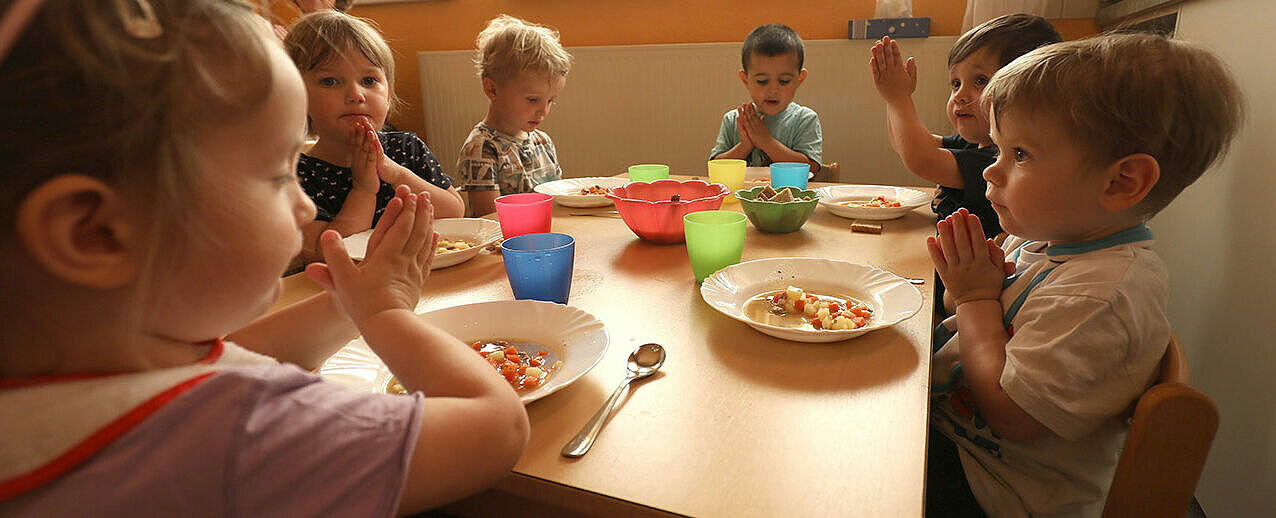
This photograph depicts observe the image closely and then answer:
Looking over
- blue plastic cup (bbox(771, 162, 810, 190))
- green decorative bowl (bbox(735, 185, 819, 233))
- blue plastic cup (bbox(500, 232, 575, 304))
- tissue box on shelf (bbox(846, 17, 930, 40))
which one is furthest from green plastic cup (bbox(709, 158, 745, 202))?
tissue box on shelf (bbox(846, 17, 930, 40))

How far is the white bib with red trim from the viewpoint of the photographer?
1.27ft

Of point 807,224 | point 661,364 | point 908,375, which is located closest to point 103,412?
point 661,364

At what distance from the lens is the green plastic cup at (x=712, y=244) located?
1018 millimetres

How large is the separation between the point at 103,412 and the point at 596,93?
349cm

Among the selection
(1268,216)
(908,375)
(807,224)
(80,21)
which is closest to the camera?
(80,21)

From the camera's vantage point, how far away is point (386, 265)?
64cm

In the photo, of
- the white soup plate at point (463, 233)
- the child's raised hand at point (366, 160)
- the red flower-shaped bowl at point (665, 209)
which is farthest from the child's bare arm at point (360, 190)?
the red flower-shaped bowl at point (665, 209)

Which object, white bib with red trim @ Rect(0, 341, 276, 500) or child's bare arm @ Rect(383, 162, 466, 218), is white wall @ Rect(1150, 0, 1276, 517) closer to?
white bib with red trim @ Rect(0, 341, 276, 500)

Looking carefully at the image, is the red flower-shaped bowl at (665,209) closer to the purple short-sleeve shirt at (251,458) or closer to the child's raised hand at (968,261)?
the child's raised hand at (968,261)

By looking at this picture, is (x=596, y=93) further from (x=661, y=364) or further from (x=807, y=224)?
(x=661, y=364)

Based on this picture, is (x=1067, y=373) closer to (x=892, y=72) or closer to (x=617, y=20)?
(x=892, y=72)

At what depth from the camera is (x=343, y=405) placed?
0.48m

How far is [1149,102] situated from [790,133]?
195 centimetres

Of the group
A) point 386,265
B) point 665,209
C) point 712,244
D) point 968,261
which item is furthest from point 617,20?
point 386,265
